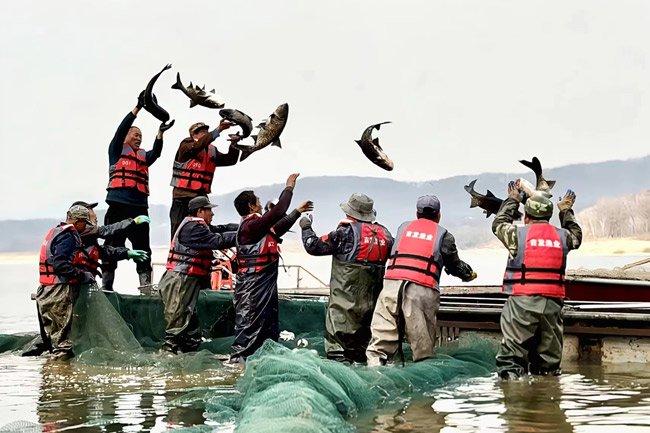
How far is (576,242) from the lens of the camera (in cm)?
1086

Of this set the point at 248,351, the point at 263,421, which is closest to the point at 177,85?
the point at 248,351

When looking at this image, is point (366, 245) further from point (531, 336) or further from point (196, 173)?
point (196, 173)

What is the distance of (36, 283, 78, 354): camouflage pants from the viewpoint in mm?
12875

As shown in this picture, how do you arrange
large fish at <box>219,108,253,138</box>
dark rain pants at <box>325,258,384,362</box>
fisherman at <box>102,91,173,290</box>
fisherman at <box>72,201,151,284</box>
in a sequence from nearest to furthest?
dark rain pants at <box>325,258,384,362</box>, fisherman at <box>72,201,151,284</box>, large fish at <box>219,108,253,138</box>, fisherman at <box>102,91,173,290</box>

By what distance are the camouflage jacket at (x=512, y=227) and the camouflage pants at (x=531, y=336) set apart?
56 centimetres

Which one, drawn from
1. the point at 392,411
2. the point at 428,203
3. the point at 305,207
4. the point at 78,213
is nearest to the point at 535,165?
the point at 428,203

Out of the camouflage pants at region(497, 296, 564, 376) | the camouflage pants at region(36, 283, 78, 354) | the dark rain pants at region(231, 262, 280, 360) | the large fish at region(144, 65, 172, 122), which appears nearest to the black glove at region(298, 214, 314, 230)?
the dark rain pants at region(231, 262, 280, 360)

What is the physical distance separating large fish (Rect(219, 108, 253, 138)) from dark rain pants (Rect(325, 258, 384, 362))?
2847 millimetres

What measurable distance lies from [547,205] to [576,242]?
48 cm

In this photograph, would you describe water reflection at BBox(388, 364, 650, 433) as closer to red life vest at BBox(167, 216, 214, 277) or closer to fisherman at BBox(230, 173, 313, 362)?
fisherman at BBox(230, 173, 313, 362)

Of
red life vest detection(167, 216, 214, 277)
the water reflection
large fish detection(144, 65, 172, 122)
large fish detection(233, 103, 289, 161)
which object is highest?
large fish detection(144, 65, 172, 122)

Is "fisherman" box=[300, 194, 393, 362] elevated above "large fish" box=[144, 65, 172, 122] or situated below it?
below

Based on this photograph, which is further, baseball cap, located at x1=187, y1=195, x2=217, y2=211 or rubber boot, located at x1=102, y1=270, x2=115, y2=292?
rubber boot, located at x1=102, y1=270, x2=115, y2=292

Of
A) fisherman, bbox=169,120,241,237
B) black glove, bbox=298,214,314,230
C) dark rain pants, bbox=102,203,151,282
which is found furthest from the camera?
dark rain pants, bbox=102,203,151,282
